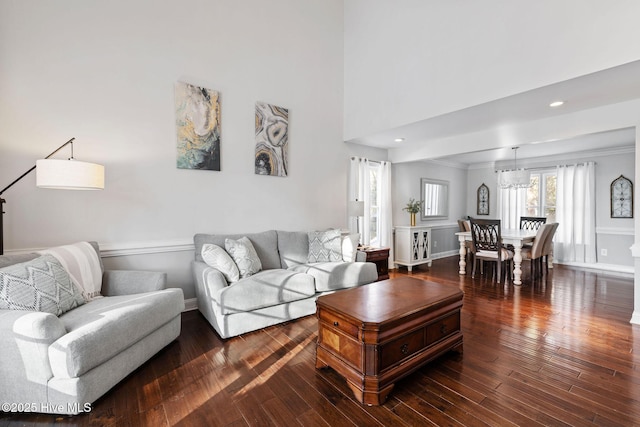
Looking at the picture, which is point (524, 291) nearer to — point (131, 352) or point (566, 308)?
point (566, 308)

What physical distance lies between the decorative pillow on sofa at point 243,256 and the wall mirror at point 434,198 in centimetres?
447

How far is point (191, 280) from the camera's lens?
136 inches

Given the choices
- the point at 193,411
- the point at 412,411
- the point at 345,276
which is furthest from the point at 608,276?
the point at 193,411

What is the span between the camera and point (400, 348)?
192 cm

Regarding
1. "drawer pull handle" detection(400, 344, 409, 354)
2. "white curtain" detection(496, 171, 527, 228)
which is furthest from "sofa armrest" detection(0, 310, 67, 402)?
"white curtain" detection(496, 171, 527, 228)

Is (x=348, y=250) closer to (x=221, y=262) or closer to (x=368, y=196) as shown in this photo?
(x=368, y=196)

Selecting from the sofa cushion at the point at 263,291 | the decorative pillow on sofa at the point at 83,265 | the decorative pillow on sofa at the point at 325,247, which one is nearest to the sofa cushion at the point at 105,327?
the decorative pillow on sofa at the point at 83,265

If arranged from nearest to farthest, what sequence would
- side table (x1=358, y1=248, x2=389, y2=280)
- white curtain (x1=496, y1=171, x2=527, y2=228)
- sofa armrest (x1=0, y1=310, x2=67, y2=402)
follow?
sofa armrest (x1=0, y1=310, x2=67, y2=402) → side table (x1=358, y1=248, x2=389, y2=280) → white curtain (x1=496, y1=171, x2=527, y2=228)

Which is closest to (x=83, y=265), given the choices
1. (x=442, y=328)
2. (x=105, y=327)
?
(x=105, y=327)

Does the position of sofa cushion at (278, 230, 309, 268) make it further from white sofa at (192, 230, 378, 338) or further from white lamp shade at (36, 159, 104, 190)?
white lamp shade at (36, 159, 104, 190)

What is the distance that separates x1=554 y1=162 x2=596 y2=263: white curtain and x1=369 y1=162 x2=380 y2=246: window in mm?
4060

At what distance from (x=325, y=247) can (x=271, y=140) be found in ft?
5.49

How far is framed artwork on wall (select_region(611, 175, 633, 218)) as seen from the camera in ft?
17.5


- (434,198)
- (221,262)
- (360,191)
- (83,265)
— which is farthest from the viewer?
(434,198)
